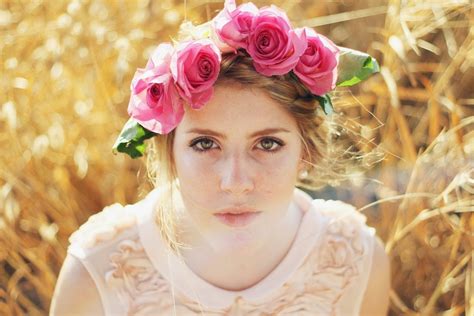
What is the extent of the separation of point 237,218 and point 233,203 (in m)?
0.04

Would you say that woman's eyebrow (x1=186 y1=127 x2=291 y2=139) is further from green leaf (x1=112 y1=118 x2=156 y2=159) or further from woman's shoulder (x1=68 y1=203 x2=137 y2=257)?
woman's shoulder (x1=68 y1=203 x2=137 y2=257)

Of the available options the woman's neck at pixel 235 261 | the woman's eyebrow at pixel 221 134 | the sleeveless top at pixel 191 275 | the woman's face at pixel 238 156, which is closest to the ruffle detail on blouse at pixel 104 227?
the sleeveless top at pixel 191 275

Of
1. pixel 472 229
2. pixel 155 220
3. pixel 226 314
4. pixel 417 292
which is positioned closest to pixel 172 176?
pixel 155 220

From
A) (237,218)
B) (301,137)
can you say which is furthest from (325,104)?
(237,218)

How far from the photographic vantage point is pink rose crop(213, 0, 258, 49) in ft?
5.13

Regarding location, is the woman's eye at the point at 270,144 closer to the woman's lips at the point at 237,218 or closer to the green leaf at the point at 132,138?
the woman's lips at the point at 237,218

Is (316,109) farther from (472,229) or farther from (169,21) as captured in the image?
(169,21)

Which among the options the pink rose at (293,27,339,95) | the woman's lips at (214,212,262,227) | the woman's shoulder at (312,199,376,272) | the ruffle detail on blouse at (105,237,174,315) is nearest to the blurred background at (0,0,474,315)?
the woman's shoulder at (312,199,376,272)

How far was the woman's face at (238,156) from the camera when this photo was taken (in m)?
1.60

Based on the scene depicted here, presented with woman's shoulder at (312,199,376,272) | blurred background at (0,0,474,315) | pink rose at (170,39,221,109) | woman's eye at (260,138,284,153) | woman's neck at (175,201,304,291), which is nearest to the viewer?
pink rose at (170,39,221,109)

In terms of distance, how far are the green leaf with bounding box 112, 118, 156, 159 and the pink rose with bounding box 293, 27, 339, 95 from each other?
361mm

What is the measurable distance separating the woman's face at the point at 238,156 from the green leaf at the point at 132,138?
0.08 metres

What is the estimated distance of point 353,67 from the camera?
67.8 inches

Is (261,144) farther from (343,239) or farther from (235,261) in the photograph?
(343,239)
